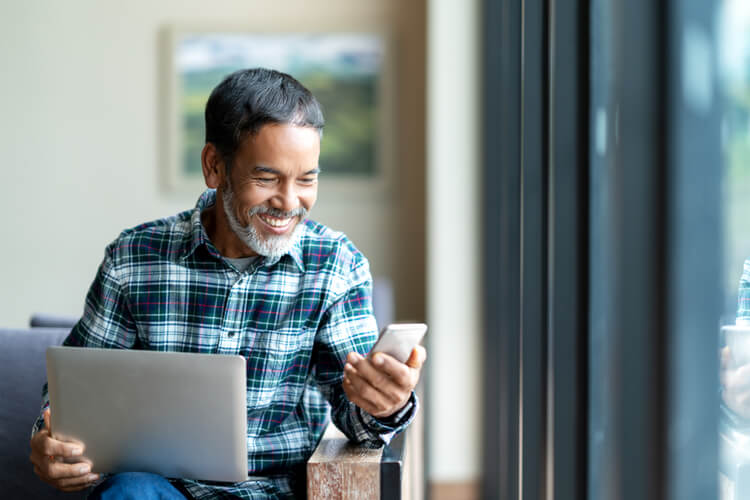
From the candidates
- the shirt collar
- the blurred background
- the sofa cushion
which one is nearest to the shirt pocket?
the shirt collar

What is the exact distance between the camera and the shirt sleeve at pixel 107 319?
5.03 ft

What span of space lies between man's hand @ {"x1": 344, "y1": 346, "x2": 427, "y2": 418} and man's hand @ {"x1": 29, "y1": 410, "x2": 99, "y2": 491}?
48 cm

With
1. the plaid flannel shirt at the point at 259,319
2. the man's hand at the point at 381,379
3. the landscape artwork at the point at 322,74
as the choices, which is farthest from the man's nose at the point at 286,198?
the landscape artwork at the point at 322,74

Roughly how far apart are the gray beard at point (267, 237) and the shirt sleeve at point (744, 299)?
2.63 feet

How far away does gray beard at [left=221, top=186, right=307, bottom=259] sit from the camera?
1.46 metres

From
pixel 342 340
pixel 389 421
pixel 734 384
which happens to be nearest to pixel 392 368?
pixel 389 421

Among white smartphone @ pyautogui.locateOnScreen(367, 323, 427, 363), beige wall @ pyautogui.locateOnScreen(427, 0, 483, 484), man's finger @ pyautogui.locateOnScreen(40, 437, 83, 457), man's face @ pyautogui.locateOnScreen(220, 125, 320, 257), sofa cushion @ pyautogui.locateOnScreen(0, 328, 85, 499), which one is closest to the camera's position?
white smartphone @ pyautogui.locateOnScreen(367, 323, 427, 363)

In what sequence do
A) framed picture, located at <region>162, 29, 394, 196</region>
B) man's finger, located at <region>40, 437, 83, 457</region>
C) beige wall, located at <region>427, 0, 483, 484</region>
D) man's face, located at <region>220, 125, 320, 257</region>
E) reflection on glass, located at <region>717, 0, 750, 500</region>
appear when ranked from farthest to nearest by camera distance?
1. framed picture, located at <region>162, 29, 394, 196</region>
2. beige wall, located at <region>427, 0, 483, 484</region>
3. man's face, located at <region>220, 125, 320, 257</region>
4. man's finger, located at <region>40, 437, 83, 457</region>
5. reflection on glass, located at <region>717, 0, 750, 500</region>

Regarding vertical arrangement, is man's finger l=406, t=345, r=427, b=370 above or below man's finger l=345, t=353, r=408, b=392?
above

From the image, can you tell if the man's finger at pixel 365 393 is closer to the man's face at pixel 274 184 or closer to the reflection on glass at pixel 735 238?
the man's face at pixel 274 184

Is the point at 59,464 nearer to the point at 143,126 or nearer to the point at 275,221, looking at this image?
the point at 275,221

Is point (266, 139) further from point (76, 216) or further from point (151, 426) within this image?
point (76, 216)

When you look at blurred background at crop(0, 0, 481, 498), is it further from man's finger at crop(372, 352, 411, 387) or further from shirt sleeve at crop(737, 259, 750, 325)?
shirt sleeve at crop(737, 259, 750, 325)

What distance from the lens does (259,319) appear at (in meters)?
1.52
